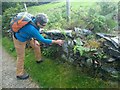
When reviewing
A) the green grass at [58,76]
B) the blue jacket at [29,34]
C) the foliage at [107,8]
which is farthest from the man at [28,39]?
the foliage at [107,8]

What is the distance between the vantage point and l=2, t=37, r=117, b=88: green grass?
21.0ft

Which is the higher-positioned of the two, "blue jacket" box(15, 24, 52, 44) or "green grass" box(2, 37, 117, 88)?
"blue jacket" box(15, 24, 52, 44)

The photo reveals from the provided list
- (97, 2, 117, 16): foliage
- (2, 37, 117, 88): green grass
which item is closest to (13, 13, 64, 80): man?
(2, 37, 117, 88): green grass

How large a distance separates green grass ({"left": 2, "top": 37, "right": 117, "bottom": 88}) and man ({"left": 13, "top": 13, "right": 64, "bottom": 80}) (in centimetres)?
29

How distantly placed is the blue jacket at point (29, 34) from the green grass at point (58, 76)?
3.41 feet

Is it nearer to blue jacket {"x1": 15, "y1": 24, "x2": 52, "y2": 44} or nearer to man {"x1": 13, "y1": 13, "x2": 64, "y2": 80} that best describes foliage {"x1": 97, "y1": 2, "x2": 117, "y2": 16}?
man {"x1": 13, "y1": 13, "x2": 64, "y2": 80}

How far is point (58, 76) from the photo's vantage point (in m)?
6.92

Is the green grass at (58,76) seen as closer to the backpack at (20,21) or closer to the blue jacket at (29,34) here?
the blue jacket at (29,34)

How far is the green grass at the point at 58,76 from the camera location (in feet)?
21.0

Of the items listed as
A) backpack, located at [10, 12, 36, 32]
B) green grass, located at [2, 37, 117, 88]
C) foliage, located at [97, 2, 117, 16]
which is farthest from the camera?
foliage, located at [97, 2, 117, 16]

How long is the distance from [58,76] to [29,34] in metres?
1.44

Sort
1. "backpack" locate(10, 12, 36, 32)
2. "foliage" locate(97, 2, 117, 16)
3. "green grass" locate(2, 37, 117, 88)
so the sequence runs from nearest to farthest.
→ "green grass" locate(2, 37, 117, 88)
"backpack" locate(10, 12, 36, 32)
"foliage" locate(97, 2, 117, 16)

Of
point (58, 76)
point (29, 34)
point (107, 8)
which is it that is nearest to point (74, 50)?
point (58, 76)

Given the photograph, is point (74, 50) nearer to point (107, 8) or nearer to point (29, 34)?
point (29, 34)
